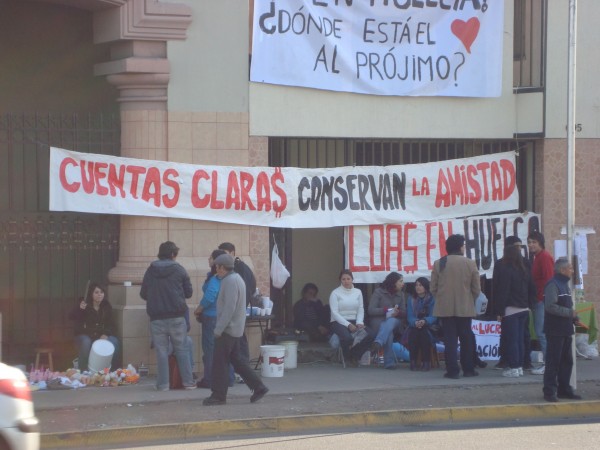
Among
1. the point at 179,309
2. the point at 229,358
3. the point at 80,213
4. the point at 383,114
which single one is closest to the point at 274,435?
the point at 229,358

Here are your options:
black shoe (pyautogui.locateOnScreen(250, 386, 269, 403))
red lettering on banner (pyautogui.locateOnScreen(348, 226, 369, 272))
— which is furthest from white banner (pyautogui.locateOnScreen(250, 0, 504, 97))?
black shoe (pyautogui.locateOnScreen(250, 386, 269, 403))

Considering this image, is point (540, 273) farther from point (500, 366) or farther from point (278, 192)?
point (278, 192)

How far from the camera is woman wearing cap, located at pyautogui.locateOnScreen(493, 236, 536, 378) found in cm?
1439

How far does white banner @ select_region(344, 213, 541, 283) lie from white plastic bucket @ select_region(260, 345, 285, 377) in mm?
2040

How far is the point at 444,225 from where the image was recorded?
52.6 ft

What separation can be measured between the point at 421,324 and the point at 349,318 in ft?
3.57

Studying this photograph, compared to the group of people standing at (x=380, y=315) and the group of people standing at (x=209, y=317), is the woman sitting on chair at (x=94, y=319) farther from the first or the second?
the group of people standing at (x=209, y=317)

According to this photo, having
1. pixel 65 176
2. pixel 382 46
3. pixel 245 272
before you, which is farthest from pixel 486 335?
pixel 65 176

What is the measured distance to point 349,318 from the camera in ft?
50.7

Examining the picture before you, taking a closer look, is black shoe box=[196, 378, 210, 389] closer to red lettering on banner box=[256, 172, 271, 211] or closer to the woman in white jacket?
the woman in white jacket

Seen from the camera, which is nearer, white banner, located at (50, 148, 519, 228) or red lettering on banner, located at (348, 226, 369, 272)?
white banner, located at (50, 148, 519, 228)

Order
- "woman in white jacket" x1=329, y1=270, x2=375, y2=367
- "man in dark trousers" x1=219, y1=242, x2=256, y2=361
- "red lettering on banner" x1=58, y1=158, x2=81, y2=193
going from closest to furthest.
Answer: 1. "man in dark trousers" x1=219, y1=242, x2=256, y2=361
2. "red lettering on banner" x1=58, y1=158, x2=81, y2=193
3. "woman in white jacket" x1=329, y1=270, x2=375, y2=367

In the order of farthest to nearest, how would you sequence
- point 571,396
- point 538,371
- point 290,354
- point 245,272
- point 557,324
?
point 290,354, point 538,371, point 245,272, point 571,396, point 557,324

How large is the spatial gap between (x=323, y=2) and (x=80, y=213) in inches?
173
